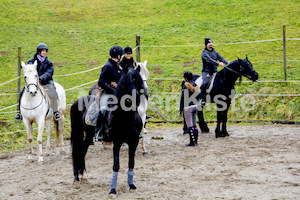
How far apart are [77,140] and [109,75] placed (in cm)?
143

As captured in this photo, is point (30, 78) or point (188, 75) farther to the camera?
point (188, 75)

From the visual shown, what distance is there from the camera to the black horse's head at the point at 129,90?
5285 millimetres

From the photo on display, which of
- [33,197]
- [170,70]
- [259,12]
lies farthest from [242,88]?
[259,12]

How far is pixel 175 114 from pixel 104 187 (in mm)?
8020

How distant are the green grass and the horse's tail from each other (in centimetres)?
408

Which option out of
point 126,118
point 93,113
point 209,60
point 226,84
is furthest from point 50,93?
point 226,84

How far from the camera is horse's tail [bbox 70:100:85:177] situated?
6516 millimetres

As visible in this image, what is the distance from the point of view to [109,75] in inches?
246

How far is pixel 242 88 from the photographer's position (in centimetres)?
1412

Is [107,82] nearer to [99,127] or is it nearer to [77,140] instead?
[99,127]

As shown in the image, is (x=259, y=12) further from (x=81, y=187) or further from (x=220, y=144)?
(x=81, y=187)

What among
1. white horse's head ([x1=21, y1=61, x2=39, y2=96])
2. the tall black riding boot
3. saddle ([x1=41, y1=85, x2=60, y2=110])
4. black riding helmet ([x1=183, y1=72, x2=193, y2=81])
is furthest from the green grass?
the tall black riding boot

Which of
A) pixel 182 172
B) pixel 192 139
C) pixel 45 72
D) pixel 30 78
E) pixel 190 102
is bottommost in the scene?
pixel 182 172

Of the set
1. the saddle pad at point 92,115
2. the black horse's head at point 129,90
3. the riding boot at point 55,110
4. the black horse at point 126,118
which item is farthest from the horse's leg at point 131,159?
the riding boot at point 55,110
